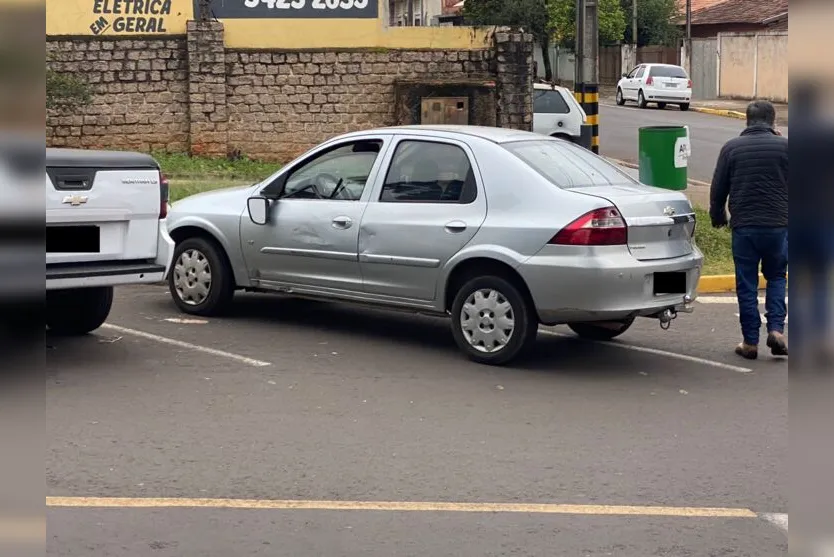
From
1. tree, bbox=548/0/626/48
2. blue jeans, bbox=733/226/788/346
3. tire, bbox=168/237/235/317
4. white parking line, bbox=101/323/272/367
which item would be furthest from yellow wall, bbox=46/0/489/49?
tree, bbox=548/0/626/48

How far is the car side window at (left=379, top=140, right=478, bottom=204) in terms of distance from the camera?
8.54 meters

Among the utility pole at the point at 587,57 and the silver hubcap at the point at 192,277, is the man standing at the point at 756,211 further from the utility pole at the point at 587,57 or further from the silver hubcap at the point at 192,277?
the utility pole at the point at 587,57

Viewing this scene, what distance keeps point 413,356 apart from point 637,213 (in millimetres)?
1931

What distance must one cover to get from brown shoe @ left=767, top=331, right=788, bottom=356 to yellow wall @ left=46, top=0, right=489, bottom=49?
40.6 ft

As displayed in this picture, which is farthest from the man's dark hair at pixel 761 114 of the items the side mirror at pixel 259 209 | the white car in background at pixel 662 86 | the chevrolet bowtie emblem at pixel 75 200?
the white car in background at pixel 662 86

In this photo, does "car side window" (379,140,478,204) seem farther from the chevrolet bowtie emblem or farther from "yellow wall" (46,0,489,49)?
"yellow wall" (46,0,489,49)

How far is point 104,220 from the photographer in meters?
7.78

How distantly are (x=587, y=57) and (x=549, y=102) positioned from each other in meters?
7.08

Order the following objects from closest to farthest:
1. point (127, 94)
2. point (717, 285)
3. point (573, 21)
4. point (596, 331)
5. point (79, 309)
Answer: point (79, 309) → point (596, 331) → point (717, 285) → point (127, 94) → point (573, 21)

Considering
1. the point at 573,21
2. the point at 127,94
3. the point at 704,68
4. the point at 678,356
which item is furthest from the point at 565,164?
the point at 704,68

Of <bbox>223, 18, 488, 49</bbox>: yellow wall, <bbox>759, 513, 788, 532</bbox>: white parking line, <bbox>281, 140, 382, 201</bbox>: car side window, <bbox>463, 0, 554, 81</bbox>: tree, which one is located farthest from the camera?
<bbox>463, 0, 554, 81</bbox>: tree

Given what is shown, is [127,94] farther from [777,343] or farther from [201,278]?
[777,343]

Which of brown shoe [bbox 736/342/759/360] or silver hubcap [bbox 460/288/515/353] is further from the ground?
silver hubcap [bbox 460/288/515/353]

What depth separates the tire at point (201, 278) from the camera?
379 inches
